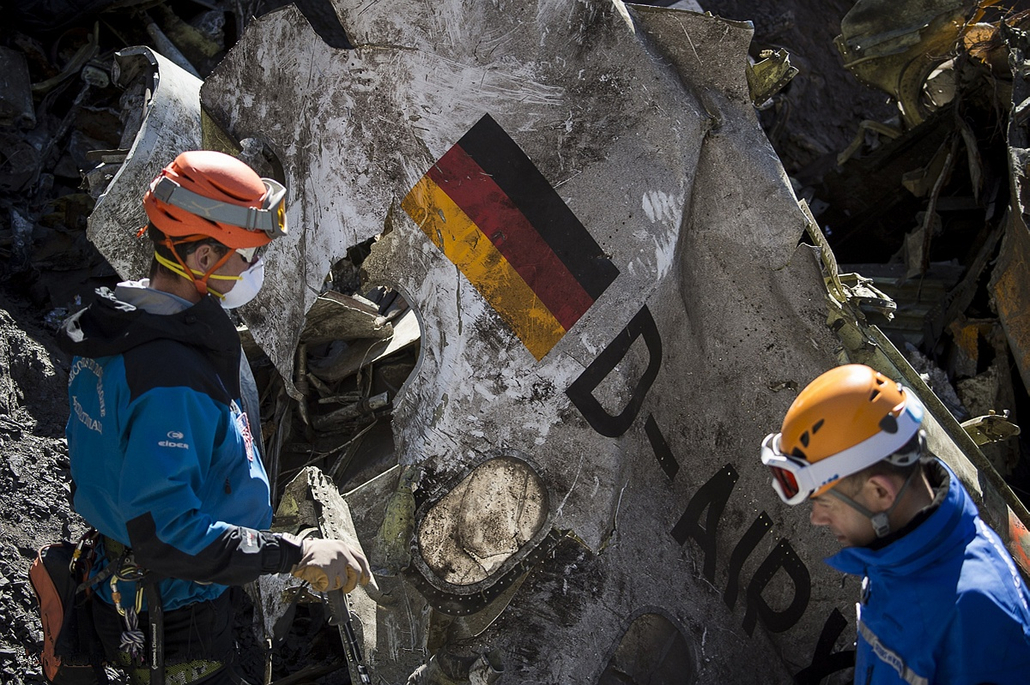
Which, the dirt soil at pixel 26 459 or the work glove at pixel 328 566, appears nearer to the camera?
the work glove at pixel 328 566

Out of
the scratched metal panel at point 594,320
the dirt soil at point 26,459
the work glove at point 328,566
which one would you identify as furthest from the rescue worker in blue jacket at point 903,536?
the dirt soil at point 26,459

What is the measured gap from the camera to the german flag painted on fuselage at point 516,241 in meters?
2.83

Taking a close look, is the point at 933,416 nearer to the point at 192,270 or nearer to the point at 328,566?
the point at 328,566

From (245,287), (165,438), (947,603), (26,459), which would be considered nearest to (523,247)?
(245,287)

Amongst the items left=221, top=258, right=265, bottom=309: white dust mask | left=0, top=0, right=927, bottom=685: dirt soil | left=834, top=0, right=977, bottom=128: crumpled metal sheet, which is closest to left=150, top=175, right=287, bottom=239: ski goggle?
left=221, top=258, right=265, bottom=309: white dust mask

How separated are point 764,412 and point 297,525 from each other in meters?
1.65

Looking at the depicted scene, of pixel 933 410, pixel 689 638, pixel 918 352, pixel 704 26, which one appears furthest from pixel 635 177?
pixel 918 352

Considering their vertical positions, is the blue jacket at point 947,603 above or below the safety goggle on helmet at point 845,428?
below

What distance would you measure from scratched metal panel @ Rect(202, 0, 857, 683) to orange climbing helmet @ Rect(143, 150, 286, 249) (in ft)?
3.11

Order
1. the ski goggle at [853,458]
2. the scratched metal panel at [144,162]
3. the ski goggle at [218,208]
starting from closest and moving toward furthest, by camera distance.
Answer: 1. the ski goggle at [853,458]
2. the ski goggle at [218,208]
3. the scratched metal panel at [144,162]

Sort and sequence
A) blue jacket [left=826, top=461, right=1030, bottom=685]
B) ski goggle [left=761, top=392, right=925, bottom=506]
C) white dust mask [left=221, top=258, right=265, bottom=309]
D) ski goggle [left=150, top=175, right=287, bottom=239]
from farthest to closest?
white dust mask [left=221, top=258, right=265, bottom=309], ski goggle [left=150, top=175, right=287, bottom=239], ski goggle [left=761, top=392, right=925, bottom=506], blue jacket [left=826, top=461, right=1030, bottom=685]

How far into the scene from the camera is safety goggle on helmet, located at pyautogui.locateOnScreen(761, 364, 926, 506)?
1.64 metres

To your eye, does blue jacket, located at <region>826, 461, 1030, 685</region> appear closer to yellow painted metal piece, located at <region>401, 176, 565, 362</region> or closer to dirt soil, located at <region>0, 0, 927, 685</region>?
yellow painted metal piece, located at <region>401, 176, 565, 362</region>

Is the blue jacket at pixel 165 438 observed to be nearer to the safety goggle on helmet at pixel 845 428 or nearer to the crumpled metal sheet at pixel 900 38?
the safety goggle on helmet at pixel 845 428
